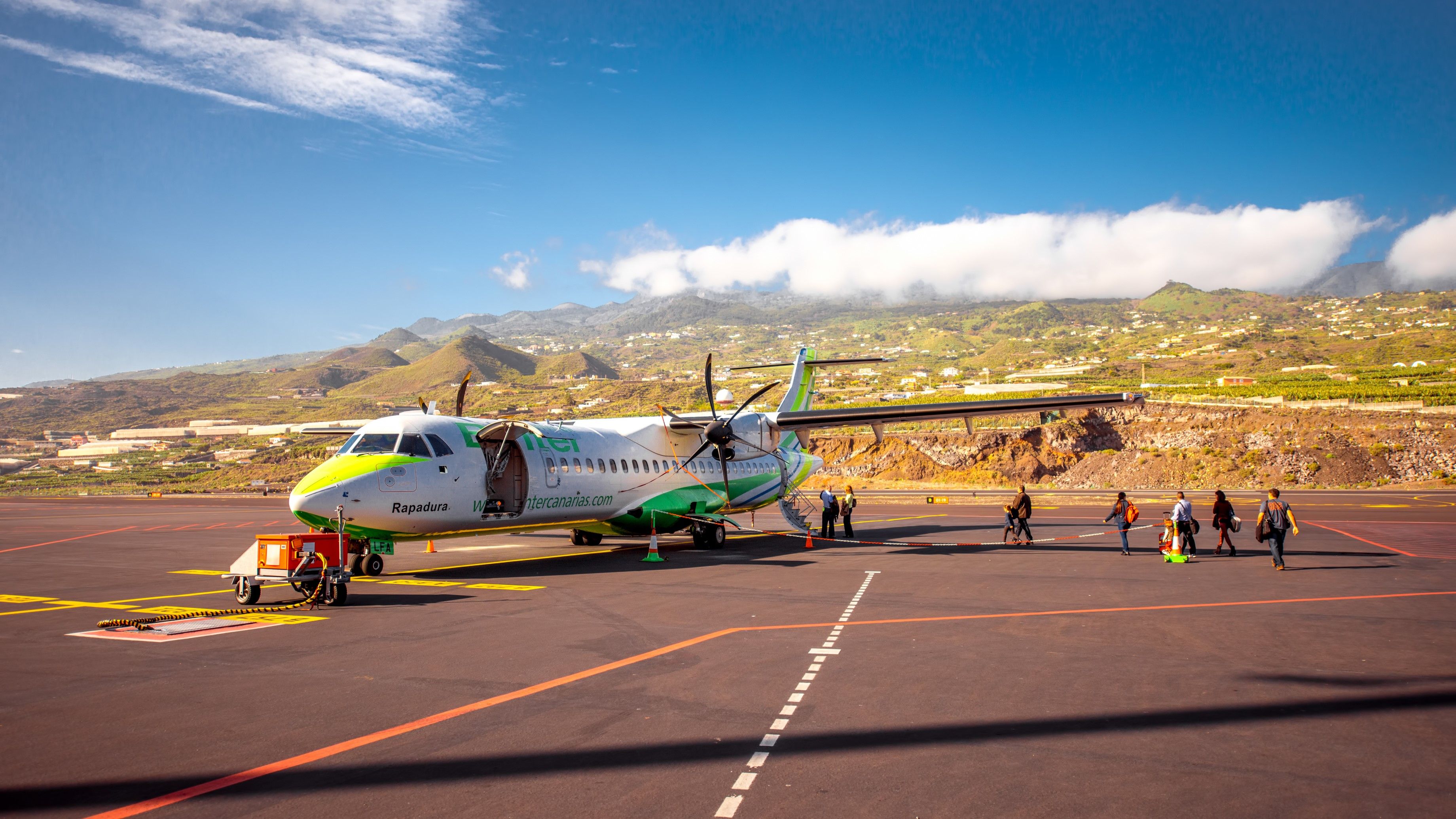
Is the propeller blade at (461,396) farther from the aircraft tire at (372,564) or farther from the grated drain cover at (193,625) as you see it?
the grated drain cover at (193,625)

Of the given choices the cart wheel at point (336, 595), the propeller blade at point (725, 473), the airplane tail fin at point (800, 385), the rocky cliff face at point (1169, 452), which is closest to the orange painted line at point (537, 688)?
the cart wheel at point (336, 595)

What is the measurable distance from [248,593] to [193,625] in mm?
2108

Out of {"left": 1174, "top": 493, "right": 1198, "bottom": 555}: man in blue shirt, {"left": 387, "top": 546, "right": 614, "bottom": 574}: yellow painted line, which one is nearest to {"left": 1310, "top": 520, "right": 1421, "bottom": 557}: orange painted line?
{"left": 1174, "top": 493, "right": 1198, "bottom": 555}: man in blue shirt

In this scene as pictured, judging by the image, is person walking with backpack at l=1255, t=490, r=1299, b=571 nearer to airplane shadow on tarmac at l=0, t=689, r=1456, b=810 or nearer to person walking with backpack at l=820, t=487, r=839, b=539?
airplane shadow on tarmac at l=0, t=689, r=1456, b=810

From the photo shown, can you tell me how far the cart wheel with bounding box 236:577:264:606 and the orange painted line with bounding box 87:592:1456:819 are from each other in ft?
26.8

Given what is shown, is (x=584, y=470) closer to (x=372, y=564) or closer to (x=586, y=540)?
(x=586, y=540)

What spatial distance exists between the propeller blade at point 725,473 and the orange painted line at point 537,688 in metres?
12.9

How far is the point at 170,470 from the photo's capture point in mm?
Answer: 106562

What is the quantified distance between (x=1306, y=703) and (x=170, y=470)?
12599 cm

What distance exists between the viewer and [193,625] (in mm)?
12367

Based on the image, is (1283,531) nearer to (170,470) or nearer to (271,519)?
(271,519)

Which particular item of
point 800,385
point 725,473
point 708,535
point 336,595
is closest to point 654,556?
point 708,535

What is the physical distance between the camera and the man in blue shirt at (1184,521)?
20.3 metres

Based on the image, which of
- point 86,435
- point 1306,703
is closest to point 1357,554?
point 1306,703
